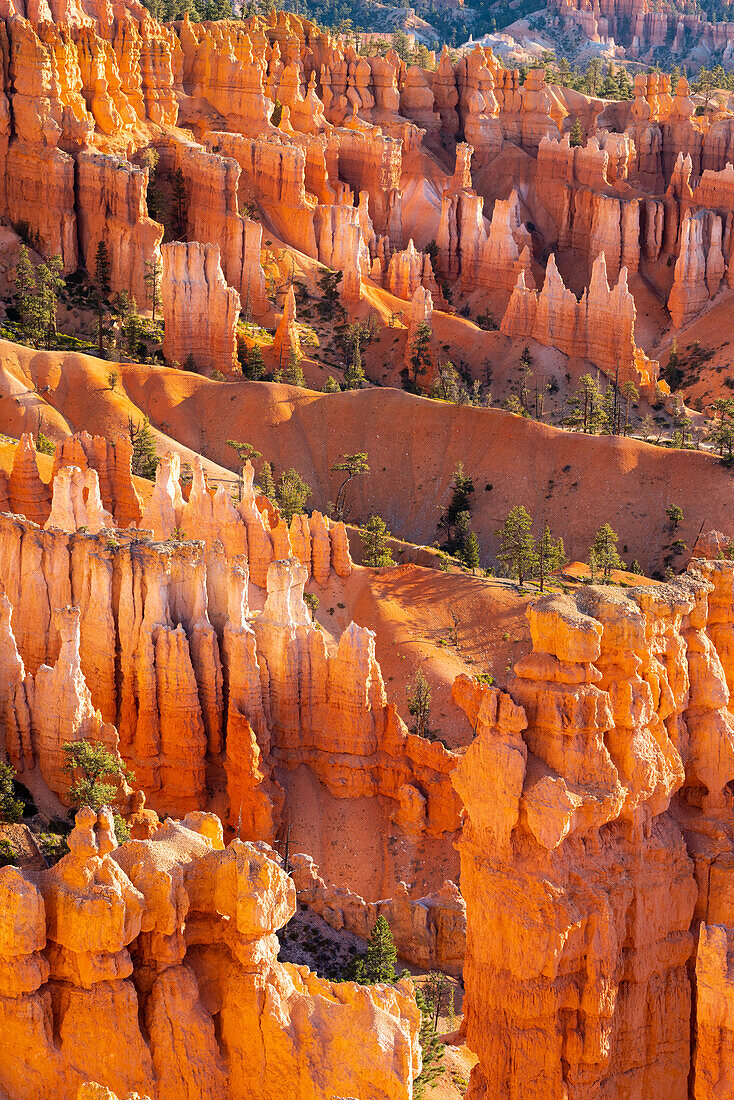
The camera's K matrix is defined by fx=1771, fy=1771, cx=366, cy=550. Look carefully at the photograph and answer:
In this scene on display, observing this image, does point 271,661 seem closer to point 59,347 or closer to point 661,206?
point 59,347

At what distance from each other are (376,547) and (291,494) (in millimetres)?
5518

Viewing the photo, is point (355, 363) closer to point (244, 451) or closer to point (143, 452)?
point (244, 451)

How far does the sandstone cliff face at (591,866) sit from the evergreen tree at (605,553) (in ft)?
155

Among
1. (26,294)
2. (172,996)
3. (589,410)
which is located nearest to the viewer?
(172,996)

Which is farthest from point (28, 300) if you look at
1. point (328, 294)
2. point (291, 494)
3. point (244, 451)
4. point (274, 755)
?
point (274, 755)

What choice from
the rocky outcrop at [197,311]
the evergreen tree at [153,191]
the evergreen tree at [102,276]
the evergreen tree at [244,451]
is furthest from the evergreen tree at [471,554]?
the evergreen tree at [153,191]

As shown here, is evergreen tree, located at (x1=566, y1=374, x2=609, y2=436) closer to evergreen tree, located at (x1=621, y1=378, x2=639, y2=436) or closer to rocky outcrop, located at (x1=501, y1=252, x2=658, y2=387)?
evergreen tree, located at (x1=621, y1=378, x2=639, y2=436)

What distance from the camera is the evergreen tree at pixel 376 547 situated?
280ft

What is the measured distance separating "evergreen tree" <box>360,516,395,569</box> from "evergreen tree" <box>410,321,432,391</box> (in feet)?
108

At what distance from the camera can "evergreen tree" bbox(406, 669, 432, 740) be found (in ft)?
222

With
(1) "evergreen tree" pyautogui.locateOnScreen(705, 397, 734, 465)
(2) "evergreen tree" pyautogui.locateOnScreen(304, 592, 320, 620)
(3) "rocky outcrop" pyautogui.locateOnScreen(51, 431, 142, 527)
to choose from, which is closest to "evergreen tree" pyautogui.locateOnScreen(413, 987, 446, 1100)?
(2) "evergreen tree" pyautogui.locateOnScreen(304, 592, 320, 620)

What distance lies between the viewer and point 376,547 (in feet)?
284

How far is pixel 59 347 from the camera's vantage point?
348ft

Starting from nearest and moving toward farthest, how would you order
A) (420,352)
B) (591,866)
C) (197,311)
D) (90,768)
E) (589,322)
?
(591,866) < (90,768) < (197,311) < (420,352) < (589,322)
